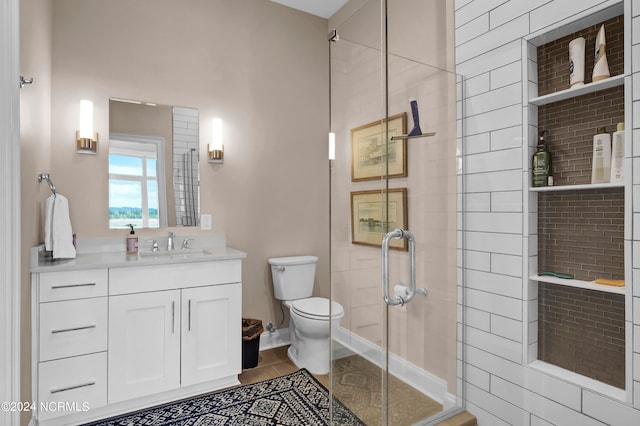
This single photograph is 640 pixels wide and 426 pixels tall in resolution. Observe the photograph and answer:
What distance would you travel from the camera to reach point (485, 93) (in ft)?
4.92

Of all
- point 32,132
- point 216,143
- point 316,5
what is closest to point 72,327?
point 32,132

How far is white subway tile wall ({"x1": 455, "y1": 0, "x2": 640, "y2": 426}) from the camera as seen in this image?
4.23ft

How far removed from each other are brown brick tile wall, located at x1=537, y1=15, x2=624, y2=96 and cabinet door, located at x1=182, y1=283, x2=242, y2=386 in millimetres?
2007

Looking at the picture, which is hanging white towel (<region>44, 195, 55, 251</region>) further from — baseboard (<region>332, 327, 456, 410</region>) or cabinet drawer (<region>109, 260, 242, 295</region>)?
baseboard (<region>332, 327, 456, 410</region>)

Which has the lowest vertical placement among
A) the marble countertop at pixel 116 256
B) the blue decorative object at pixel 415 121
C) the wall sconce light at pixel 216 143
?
the marble countertop at pixel 116 256

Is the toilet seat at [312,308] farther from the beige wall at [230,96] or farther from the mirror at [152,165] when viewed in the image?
the mirror at [152,165]

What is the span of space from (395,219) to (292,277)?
161 cm

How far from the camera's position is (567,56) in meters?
1.26

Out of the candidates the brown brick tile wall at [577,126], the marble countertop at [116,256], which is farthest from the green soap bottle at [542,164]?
the marble countertop at [116,256]

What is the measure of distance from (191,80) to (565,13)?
7.89 feet

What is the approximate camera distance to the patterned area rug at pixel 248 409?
1948mm

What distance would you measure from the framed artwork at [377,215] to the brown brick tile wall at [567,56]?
66 cm

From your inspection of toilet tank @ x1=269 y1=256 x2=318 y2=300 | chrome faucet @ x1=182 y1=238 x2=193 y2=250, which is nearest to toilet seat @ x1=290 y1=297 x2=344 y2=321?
toilet tank @ x1=269 y1=256 x2=318 y2=300
